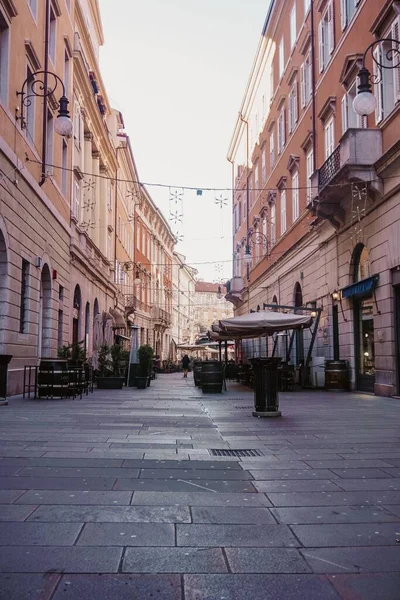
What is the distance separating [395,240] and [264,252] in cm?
2114

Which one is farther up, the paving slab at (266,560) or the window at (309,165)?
the window at (309,165)

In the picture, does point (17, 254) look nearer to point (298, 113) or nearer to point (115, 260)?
point (298, 113)

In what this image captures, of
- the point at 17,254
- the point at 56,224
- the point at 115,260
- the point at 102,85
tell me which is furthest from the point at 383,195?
the point at 115,260

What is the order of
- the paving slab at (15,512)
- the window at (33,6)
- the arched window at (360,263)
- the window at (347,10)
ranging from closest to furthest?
the paving slab at (15,512) < the window at (33,6) < the arched window at (360,263) < the window at (347,10)

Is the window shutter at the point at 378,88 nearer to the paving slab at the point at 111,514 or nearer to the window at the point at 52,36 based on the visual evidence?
the window at the point at 52,36

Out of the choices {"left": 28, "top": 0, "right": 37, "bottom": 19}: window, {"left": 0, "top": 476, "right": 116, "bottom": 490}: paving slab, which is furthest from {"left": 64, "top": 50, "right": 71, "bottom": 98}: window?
{"left": 0, "top": 476, "right": 116, "bottom": 490}: paving slab

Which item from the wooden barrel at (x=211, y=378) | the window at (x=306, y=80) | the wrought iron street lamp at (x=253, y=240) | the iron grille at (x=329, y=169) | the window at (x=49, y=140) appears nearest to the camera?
the iron grille at (x=329, y=169)

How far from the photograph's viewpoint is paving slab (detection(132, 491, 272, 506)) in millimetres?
4909

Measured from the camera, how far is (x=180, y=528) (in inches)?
166

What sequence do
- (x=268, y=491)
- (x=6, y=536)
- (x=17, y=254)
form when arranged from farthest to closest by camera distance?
(x=17, y=254), (x=268, y=491), (x=6, y=536)

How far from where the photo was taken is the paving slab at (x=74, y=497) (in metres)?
Result: 4.87

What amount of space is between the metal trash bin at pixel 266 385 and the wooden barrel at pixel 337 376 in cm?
796

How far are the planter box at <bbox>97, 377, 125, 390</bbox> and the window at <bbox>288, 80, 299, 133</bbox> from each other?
13.8 m

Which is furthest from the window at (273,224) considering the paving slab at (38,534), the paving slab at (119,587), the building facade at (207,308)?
the building facade at (207,308)
